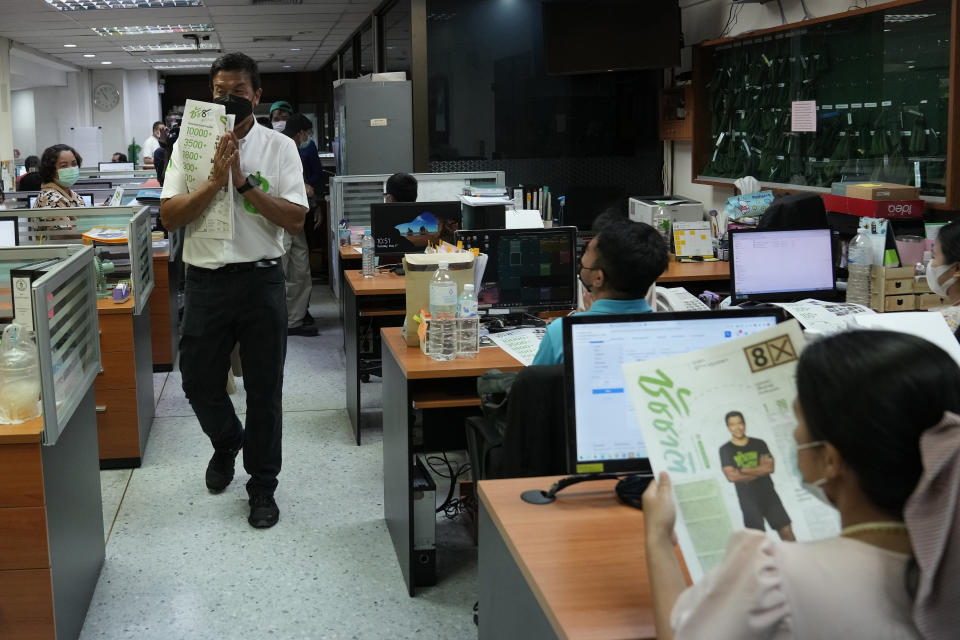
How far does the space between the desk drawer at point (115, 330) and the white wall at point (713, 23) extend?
4461 mm

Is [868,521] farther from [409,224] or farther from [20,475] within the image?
[409,224]

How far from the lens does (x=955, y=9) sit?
473 cm

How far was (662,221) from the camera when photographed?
604 centimetres

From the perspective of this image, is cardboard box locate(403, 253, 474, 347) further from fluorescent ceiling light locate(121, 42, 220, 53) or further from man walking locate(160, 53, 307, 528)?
fluorescent ceiling light locate(121, 42, 220, 53)

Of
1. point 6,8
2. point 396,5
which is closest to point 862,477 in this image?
point 396,5

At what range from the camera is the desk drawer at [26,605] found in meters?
2.60

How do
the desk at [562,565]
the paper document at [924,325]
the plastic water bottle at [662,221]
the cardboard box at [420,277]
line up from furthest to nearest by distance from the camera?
the plastic water bottle at [662,221], the cardboard box at [420,277], the paper document at [924,325], the desk at [562,565]

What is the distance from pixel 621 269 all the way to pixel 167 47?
545 inches

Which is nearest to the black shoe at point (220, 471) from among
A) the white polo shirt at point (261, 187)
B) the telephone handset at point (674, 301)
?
the white polo shirt at point (261, 187)

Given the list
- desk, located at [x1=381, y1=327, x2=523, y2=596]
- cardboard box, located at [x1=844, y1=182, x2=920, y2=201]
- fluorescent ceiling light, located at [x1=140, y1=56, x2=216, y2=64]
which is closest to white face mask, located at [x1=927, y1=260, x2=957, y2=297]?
cardboard box, located at [x1=844, y1=182, x2=920, y2=201]

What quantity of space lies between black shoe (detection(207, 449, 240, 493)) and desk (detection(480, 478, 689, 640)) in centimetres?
229

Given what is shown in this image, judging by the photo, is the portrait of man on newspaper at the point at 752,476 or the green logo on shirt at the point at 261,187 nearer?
the portrait of man on newspaper at the point at 752,476

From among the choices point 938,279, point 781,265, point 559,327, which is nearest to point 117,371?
point 559,327

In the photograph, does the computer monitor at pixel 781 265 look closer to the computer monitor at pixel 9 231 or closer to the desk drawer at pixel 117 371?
the desk drawer at pixel 117 371
